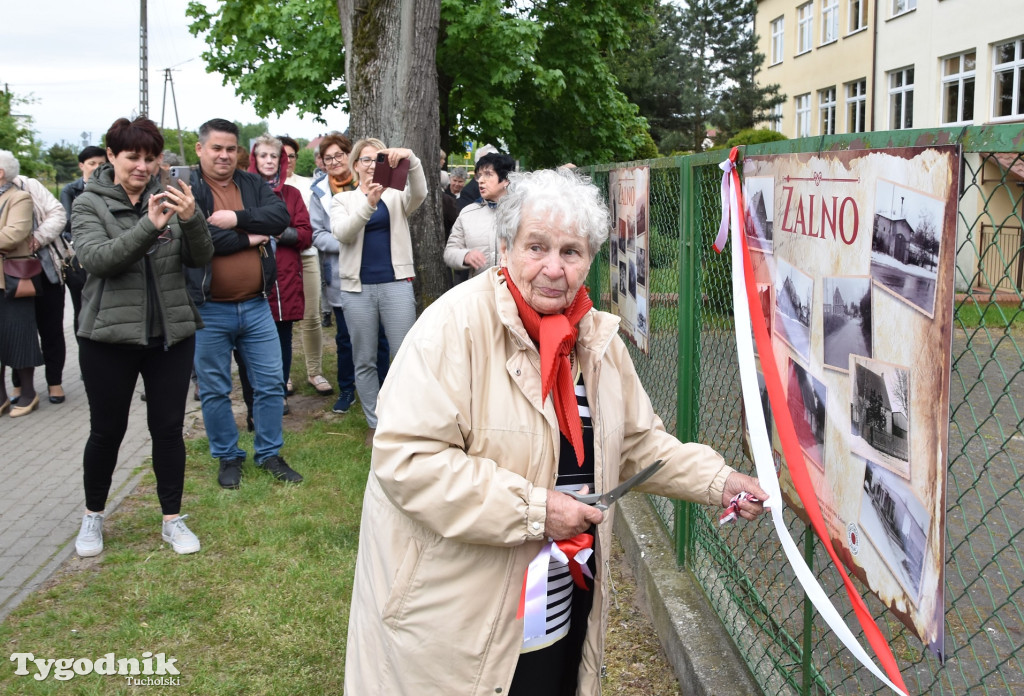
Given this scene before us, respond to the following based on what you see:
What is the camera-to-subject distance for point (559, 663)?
245cm

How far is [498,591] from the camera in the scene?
213 cm

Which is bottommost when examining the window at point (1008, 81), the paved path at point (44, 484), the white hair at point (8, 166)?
the paved path at point (44, 484)

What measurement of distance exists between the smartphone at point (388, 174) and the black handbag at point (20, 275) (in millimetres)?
3287

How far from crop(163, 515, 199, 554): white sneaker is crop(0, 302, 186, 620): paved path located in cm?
50

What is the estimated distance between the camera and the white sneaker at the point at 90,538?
4562 millimetres

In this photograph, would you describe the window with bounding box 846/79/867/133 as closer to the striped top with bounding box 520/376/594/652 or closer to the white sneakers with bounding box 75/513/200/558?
the white sneakers with bounding box 75/513/200/558

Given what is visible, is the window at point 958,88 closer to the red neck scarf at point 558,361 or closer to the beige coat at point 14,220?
the beige coat at point 14,220

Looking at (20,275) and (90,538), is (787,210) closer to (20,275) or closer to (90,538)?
(90,538)

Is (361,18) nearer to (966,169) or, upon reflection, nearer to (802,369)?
(802,369)

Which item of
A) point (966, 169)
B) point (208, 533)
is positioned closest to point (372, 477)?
point (966, 169)

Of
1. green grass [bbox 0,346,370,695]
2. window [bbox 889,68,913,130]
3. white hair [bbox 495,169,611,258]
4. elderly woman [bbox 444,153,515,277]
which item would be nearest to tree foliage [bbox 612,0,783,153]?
window [bbox 889,68,913,130]

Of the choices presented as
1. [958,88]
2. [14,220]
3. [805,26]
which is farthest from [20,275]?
[805,26]

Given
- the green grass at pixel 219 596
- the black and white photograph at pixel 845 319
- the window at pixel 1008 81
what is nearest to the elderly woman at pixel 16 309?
the green grass at pixel 219 596

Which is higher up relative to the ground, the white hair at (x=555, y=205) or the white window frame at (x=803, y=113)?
the white window frame at (x=803, y=113)
